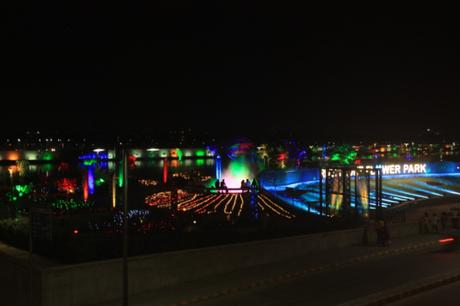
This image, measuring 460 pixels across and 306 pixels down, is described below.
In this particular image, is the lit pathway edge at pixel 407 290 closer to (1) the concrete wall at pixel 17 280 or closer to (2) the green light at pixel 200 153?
(1) the concrete wall at pixel 17 280

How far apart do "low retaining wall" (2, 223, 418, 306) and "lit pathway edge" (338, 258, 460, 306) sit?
394 cm

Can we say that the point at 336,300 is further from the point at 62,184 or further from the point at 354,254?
the point at 62,184

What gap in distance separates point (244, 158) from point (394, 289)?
26.8 metres

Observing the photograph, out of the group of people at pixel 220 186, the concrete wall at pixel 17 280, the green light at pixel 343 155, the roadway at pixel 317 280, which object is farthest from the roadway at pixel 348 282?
the green light at pixel 343 155

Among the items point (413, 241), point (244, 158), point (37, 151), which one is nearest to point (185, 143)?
point (37, 151)

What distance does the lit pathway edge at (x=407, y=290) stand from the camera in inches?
444

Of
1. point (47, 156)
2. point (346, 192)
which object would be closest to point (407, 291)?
point (346, 192)

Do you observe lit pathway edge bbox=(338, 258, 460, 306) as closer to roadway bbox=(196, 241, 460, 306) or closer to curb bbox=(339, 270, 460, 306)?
curb bbox=(339, 270, 460, 306)

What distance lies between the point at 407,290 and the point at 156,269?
6.02 metres

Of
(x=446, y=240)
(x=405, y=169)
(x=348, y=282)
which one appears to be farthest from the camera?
(x=405, y=169)

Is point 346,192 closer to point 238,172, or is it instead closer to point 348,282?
point 348,282

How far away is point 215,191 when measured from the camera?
1331 inches

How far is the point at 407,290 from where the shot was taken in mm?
12266

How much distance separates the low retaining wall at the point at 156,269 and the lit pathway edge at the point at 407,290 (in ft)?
12.9
